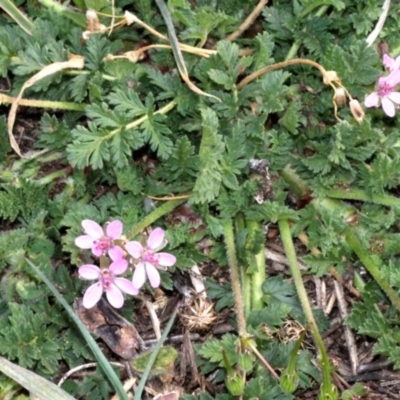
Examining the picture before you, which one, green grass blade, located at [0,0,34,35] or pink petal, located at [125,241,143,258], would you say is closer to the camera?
pink petal, located at [125,241,143,258]

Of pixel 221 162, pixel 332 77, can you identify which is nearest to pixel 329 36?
pixel 332 77

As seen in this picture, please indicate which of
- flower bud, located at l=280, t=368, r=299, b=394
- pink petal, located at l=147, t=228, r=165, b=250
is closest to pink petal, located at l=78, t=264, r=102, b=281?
pink petal, located at l=147, t=228, r=165, b=250

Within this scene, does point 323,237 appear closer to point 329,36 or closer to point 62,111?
point 329,36

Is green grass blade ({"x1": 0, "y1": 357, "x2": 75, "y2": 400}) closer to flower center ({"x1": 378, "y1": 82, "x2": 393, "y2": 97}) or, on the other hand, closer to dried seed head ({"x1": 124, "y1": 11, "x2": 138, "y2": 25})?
dried seed head ({"x1": 124, "y1": 11, "x2": 138, "y2": 25})

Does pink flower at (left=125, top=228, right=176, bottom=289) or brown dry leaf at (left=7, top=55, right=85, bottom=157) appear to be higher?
brown dry leaf at (left=7, top=55, right=85, bottom=157)

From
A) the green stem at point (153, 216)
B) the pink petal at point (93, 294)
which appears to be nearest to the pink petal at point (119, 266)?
the pink petal at point (93, 294)

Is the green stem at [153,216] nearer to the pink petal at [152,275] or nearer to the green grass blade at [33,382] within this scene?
the pink petal at [152,275]

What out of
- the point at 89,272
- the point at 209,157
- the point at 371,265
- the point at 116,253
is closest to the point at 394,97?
the point at 371,265

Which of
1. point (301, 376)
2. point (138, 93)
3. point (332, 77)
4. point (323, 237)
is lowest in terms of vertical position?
point (301, 376)
